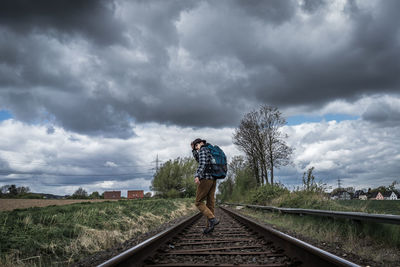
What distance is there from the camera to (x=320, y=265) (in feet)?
8.86

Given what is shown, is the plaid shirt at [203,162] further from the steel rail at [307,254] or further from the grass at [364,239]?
the grass at [364,239]

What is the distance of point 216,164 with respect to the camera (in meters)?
5.52

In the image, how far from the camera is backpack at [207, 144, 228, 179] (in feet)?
18.1

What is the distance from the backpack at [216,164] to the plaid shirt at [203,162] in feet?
0.26

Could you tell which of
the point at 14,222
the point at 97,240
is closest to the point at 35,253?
the point at 97,240

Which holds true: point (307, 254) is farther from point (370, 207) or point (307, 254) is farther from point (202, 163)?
point (370, 207)

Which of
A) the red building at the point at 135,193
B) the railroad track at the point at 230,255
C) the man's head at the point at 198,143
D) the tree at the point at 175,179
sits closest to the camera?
the railroad track at the point at 230,255

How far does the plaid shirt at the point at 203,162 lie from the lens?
535cm

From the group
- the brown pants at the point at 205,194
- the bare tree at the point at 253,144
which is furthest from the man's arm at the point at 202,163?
the bare tree at the point at 253,144

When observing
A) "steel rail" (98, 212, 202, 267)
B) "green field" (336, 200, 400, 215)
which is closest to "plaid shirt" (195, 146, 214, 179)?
"steel rail" (98, 212, 202, 267)

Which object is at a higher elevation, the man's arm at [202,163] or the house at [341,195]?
the man's arm at [202,163]

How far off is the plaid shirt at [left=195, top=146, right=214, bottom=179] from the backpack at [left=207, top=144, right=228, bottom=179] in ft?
0.26

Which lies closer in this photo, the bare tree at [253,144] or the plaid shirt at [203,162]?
the plaid shirt at [203,162]

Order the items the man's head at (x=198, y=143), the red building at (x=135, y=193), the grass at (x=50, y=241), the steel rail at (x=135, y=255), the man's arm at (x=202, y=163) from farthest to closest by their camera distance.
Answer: the red building at (x=135, y=193) → the man's head at (x=198, y=143) → the man's arm at (x=202, y=163) → the grass at (x=50, y=241) → the steel rail at (x=135, y=255)
